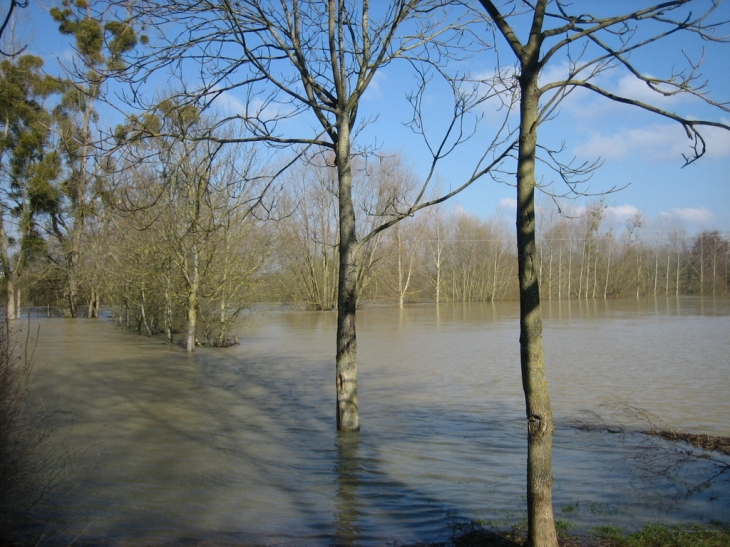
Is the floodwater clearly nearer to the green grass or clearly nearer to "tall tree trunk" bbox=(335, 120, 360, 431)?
the green grass

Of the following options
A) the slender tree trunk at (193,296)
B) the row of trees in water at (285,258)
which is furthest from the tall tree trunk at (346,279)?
the slender tree trunk at (193,296)

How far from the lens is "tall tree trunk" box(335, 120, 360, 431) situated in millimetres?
7898

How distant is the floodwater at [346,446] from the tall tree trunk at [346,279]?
0.99 m

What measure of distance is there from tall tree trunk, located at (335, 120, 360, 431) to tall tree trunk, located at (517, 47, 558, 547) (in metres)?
3.87

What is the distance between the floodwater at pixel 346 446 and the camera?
5.48 meters

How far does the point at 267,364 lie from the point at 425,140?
12229 mm

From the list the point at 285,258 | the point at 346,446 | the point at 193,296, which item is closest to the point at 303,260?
the point at 285,258

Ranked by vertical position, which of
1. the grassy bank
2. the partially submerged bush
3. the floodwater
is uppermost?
the partially submerged bush

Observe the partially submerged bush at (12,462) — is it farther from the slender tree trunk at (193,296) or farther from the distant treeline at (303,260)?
the slender tree trunk at (193,296)

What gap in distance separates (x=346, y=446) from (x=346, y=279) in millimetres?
2185

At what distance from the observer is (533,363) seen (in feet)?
13.1

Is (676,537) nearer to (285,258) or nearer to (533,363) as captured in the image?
(533,363)

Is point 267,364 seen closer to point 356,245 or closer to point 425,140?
point 356,245

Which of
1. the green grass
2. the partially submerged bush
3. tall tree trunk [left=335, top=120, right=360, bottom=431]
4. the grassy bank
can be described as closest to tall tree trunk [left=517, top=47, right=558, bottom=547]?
the grassy bank
